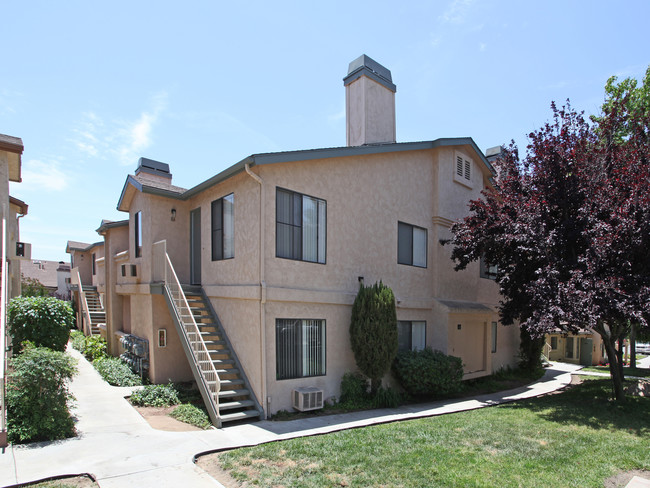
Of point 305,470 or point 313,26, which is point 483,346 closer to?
point 305,470

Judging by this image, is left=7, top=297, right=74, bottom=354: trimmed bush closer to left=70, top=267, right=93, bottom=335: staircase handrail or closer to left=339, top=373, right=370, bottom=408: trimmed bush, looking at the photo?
left=339, top=373, right=370, bottom=408: trimmed bush

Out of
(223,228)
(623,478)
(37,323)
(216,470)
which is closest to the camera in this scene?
(623,478)

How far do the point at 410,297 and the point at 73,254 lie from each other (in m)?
24.0

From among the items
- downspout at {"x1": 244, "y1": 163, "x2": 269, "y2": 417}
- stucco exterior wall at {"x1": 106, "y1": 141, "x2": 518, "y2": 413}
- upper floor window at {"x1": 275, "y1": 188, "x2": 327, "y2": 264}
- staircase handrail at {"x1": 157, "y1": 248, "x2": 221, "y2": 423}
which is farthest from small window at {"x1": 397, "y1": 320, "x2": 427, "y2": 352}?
staircase handrail at {"x1": 157, "y1": 248, "x2": 221, "y2": 423}

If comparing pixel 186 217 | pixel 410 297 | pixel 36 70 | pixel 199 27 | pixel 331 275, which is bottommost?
pixel 410 297

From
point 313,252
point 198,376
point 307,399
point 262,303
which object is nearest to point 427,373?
point 307,399

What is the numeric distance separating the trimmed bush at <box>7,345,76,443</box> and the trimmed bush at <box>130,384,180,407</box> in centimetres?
270

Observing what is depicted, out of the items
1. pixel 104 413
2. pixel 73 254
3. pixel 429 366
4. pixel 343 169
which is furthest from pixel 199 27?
pixel 73 254

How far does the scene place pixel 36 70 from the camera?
878 centimetres

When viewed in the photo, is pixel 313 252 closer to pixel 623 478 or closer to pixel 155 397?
pixel 155 397

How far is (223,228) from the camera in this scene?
11000 millimetres

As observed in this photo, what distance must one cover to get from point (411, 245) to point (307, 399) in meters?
5.98

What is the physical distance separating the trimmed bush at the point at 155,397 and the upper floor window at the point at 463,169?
11114 millimetres

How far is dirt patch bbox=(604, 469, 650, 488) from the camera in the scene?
550 cm
